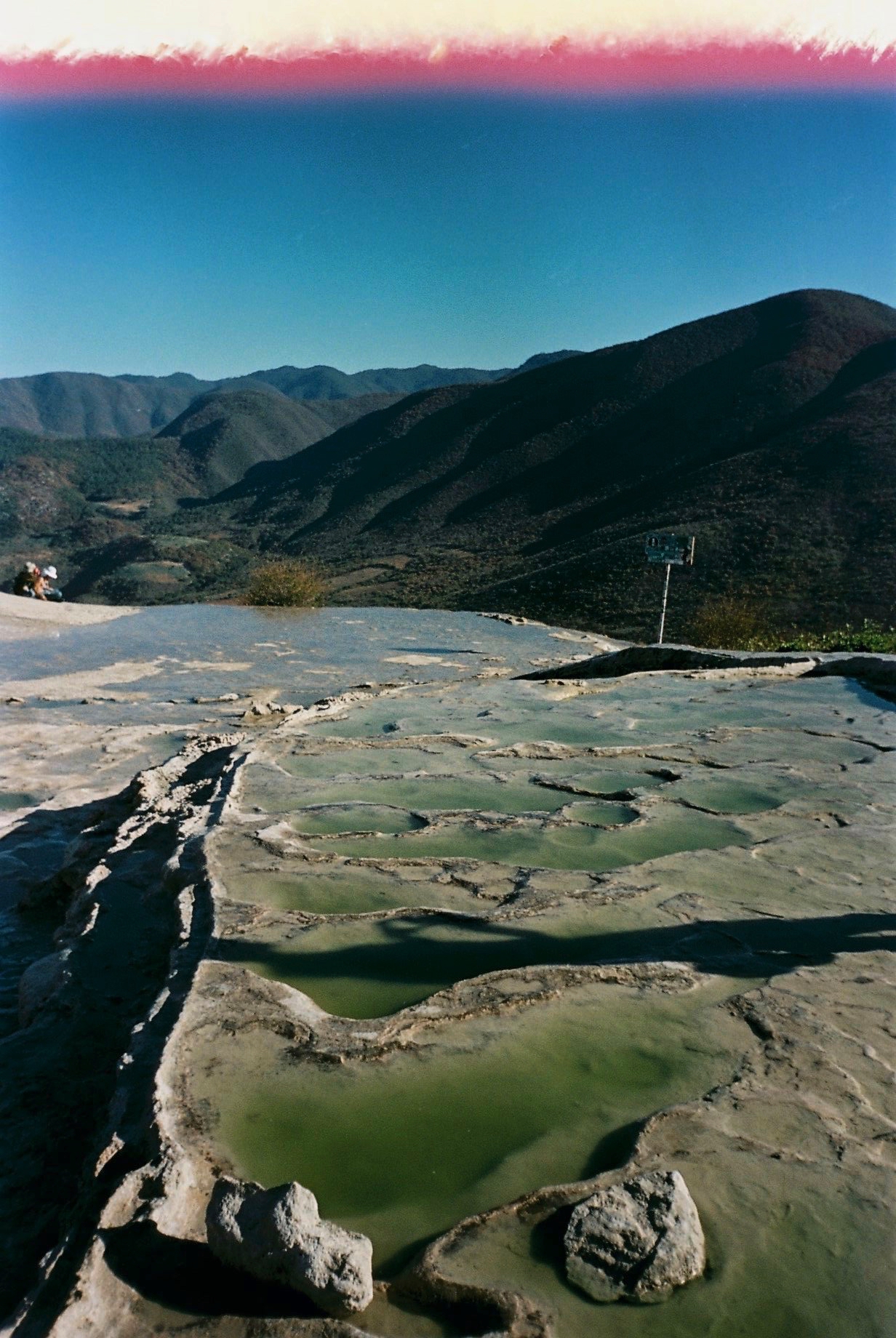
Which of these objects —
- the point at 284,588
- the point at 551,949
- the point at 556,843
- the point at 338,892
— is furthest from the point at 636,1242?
the point at 284,588

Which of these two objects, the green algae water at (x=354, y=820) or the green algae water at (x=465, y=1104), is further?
the green algae water at (x=354, y=820)

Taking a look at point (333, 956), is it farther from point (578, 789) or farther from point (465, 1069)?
point (578, 789)

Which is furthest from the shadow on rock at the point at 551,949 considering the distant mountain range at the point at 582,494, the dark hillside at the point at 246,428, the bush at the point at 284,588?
the dark hillside at the point at 246,428

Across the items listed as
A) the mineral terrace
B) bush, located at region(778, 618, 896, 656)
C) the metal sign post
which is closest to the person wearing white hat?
the metal sign post

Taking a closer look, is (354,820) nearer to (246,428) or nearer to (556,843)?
(556,843)

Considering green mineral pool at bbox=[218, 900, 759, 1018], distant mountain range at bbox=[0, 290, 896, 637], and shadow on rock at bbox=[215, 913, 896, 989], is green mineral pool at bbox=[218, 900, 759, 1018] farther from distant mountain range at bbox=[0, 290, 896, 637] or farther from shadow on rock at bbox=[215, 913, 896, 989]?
distant mountain range at bbox=[0, 290, 896, 637]

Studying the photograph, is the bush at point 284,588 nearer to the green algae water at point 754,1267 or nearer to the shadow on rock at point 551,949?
the shadow on rock at point 551,949
